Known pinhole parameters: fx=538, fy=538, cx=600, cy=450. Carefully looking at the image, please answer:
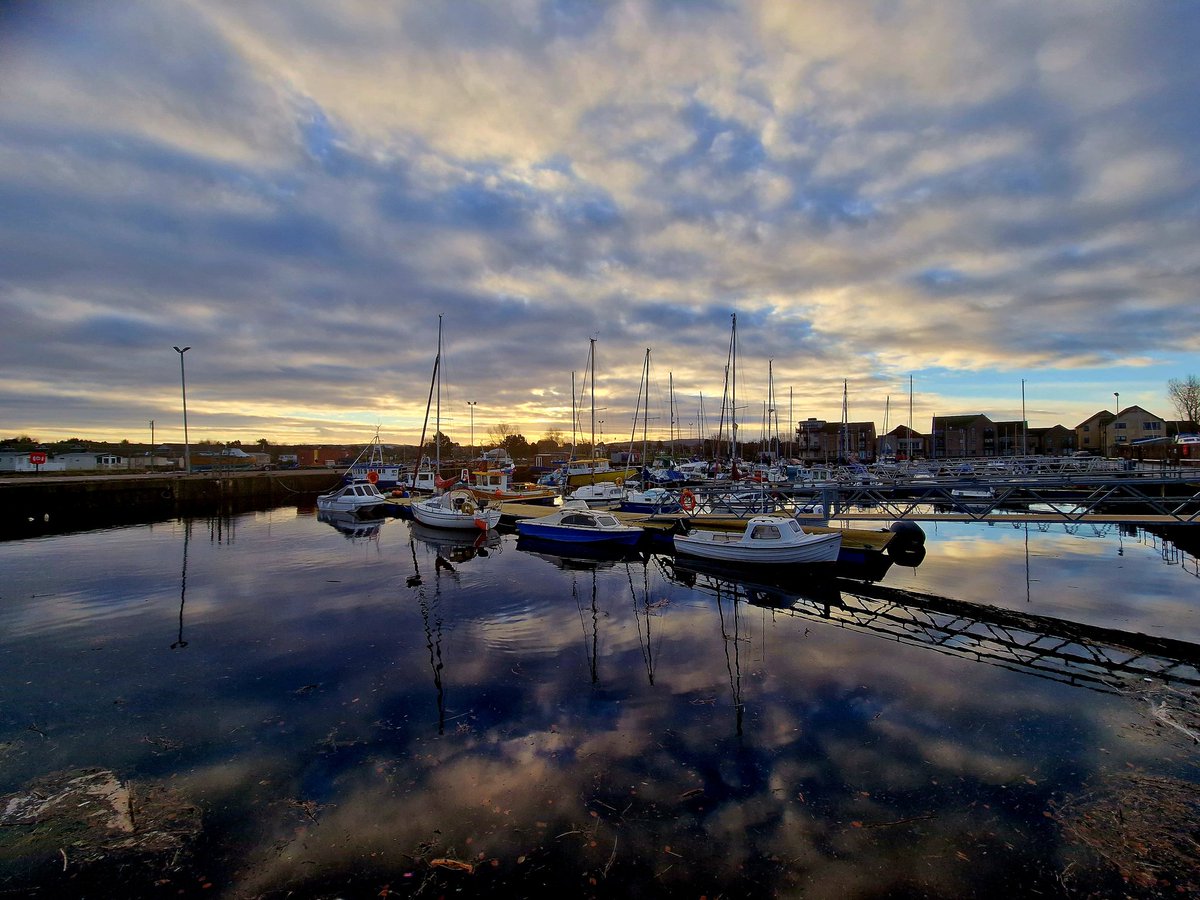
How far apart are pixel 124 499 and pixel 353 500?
28965 millimetres

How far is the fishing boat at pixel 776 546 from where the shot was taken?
82.4 ft

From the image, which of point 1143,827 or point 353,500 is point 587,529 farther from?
point 353,500

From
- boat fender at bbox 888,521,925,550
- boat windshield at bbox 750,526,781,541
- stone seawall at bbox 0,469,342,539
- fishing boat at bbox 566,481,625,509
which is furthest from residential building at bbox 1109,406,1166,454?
stone seawall at bbox 0,469,342,539

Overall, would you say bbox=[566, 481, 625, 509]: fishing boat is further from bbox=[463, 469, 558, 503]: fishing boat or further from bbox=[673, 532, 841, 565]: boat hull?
bbox=[673, 532, 841, 565]: boat hull

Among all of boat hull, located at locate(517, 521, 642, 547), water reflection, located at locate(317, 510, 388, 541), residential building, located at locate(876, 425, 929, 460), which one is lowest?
water reflection, located at locate(317, 510, 388, 541)

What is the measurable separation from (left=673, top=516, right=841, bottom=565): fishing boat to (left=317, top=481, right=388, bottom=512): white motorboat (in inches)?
1513

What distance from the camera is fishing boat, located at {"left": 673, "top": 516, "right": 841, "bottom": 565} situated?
82.4 ft

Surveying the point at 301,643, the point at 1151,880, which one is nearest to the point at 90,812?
the point at 301,643

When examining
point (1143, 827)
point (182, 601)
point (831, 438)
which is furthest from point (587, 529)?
point (831, 438)

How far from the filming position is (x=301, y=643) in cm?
1662

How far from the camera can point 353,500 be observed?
52781 mm

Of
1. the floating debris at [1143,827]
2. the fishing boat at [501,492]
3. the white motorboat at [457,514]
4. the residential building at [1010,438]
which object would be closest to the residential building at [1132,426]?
the residential building at [1010,438]

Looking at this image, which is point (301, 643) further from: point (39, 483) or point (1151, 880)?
point (39, 483)

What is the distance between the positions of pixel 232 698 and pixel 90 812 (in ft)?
14.0
